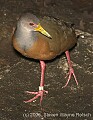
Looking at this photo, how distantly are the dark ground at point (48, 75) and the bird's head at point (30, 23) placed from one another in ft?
3.83

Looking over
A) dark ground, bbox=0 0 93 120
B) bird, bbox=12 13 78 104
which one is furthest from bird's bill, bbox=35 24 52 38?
dark ground, bbox=0 0 93 120

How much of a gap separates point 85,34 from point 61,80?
1.55 meters

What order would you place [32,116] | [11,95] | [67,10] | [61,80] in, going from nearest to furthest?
[32,116]
[11,95]
[61,80]
[67,10]

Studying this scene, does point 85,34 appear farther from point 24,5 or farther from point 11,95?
point 11,95

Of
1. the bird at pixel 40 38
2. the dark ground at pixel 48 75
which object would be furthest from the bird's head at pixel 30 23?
the dark ground at pixel 48 75

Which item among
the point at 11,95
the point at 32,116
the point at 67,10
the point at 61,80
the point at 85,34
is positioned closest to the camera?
the point at 32,116

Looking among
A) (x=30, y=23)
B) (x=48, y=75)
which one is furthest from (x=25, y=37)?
(x=48, y=75)

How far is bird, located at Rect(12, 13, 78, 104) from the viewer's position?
5.30m

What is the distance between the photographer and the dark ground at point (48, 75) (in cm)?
548

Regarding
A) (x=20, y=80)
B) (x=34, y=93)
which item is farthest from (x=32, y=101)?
(x=20, y=80)

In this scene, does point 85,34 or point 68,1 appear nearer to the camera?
point 85,34

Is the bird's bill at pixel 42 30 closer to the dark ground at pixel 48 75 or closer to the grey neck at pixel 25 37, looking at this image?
the grey neck at pixel 25 37

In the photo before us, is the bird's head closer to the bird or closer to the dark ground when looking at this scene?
the bird

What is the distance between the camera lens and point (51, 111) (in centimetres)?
549
